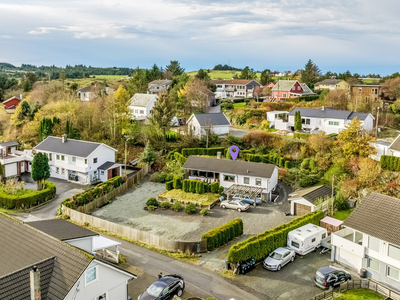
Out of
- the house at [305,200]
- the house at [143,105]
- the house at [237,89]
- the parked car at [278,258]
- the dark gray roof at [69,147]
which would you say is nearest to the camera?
the parked car at [278,258]

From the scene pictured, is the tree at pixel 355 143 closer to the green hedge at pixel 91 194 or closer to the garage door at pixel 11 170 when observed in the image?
the green hedge at pixel 91 194

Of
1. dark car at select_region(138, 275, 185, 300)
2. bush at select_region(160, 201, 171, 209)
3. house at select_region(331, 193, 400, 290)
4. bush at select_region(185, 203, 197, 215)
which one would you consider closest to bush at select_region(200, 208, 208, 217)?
bush at select_region(185, 203, 197, 215)

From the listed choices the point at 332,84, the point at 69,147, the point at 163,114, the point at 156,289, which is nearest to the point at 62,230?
the point at 156,289

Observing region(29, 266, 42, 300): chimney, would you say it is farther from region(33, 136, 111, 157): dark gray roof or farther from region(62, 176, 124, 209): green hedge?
region(33, 136, 111, 157): dark gray roof

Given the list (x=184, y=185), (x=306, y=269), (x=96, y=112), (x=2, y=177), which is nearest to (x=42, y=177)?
(x=2, y=177)

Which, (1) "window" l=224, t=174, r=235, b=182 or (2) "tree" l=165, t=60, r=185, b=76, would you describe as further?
(2) "tree" l=165, t=60, r=185, b=76

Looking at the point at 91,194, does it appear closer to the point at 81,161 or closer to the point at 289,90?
the point at 81,161

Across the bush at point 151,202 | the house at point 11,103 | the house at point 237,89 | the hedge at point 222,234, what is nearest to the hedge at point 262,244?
the hedge at point 222,234
